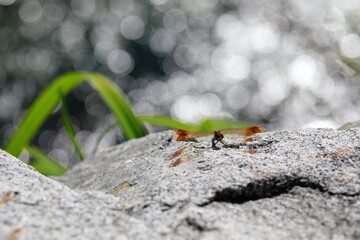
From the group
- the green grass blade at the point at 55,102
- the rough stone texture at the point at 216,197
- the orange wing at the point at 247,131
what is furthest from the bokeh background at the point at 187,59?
the rough stone texture at the point at 216,197

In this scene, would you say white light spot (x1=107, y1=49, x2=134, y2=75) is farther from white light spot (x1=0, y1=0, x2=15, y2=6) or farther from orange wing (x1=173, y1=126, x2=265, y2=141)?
orange wing (x1=173, y1=126, x2=265, y2=141)

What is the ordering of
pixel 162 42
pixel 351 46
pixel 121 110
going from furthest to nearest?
pixel 162 42, pixel 351 46, pixel 121 110

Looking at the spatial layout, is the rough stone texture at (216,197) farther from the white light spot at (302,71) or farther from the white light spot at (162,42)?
the white light spot at (162,42)

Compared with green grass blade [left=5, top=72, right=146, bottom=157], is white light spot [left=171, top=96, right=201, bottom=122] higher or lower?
higher

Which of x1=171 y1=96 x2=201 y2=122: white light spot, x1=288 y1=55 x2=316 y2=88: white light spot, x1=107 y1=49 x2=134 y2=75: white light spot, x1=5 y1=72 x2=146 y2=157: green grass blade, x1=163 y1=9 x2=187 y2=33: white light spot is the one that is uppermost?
x1=163 y1=9 x2=187 y2=33: white light spot

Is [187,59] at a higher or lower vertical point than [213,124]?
higher

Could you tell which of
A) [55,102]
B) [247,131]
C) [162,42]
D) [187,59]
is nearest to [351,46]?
[187,59]

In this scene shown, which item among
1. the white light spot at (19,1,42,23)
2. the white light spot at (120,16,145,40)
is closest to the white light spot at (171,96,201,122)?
the white light spot at (120,16,145,40)

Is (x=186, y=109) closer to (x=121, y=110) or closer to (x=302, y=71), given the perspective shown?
(x=302, y=71)
